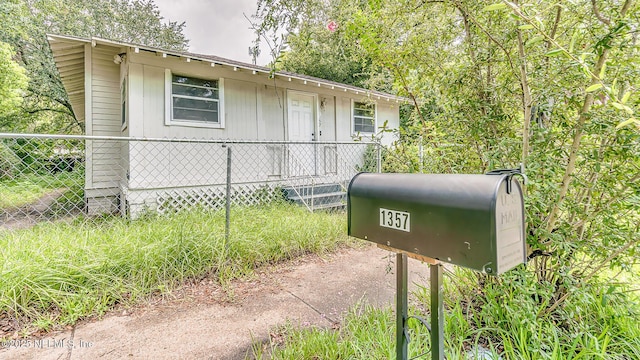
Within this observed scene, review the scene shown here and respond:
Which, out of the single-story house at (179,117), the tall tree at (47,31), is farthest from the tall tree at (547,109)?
the tall tree at (47,31)

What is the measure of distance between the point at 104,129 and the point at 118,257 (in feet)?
17.3

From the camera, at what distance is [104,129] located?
20.9 feet

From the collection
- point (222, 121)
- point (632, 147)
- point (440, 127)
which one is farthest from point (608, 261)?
point (222, 121)

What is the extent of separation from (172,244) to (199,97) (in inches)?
162

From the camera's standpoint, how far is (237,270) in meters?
2.84

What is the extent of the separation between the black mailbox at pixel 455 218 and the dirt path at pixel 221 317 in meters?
1.11

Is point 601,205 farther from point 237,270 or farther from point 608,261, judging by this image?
point 237,270

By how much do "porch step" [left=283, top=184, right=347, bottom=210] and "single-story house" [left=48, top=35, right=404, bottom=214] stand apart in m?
0.66

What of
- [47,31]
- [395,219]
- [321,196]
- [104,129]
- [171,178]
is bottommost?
[321,196]

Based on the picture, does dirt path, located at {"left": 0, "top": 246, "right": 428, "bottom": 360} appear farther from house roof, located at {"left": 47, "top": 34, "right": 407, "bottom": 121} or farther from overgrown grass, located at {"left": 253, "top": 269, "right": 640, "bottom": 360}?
house roof, located at {"left": 47, "top": 34, "right": 407, "bottom": 121}

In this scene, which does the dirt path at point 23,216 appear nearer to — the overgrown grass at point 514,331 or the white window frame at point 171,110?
the white window frame at point 171,110

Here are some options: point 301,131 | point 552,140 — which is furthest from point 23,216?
point 552,140

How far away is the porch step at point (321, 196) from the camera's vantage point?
5.78 metres

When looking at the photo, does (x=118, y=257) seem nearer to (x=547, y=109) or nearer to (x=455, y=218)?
(x=455, y=218)
